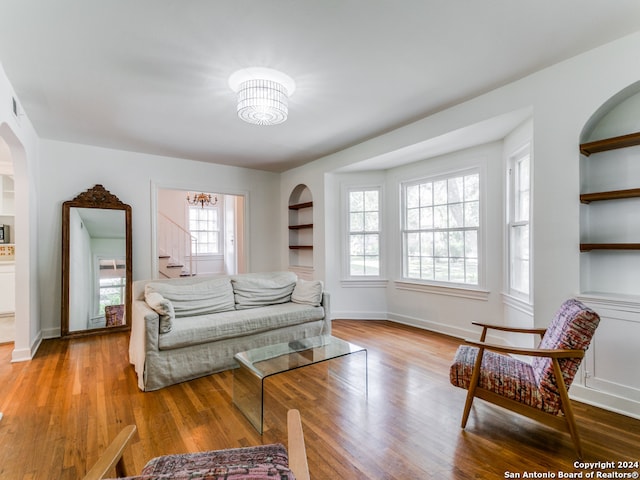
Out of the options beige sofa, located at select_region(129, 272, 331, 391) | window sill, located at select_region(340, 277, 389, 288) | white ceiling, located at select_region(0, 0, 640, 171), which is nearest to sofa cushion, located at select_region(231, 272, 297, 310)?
beige sofa, located at select_region(129, 272, 331, 391)

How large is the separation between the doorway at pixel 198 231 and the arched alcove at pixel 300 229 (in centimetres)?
187

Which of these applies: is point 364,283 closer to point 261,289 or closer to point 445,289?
point 445,289

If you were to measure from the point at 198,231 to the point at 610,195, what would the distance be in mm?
7628

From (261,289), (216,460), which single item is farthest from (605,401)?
(261,289)

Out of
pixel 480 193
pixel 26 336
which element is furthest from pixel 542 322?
pixel 26 336

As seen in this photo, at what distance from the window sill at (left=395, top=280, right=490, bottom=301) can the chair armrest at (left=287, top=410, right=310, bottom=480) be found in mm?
3305

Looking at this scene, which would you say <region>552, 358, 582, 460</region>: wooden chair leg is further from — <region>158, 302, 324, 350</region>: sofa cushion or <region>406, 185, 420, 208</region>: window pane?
<region>406, 185, 420, 208</region>: window pane

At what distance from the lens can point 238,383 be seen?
2.56 metres

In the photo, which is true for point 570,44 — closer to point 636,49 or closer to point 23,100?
point 636,49

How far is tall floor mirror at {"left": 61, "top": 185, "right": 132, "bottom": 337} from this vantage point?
417 centimetres

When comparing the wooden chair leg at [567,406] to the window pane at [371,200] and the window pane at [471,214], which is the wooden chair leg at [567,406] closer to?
the window pane at [471,214]

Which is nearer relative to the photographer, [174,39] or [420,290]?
[174,39]

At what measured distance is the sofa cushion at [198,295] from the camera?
10.6 feet

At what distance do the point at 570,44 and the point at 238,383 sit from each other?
3523 millimetres
